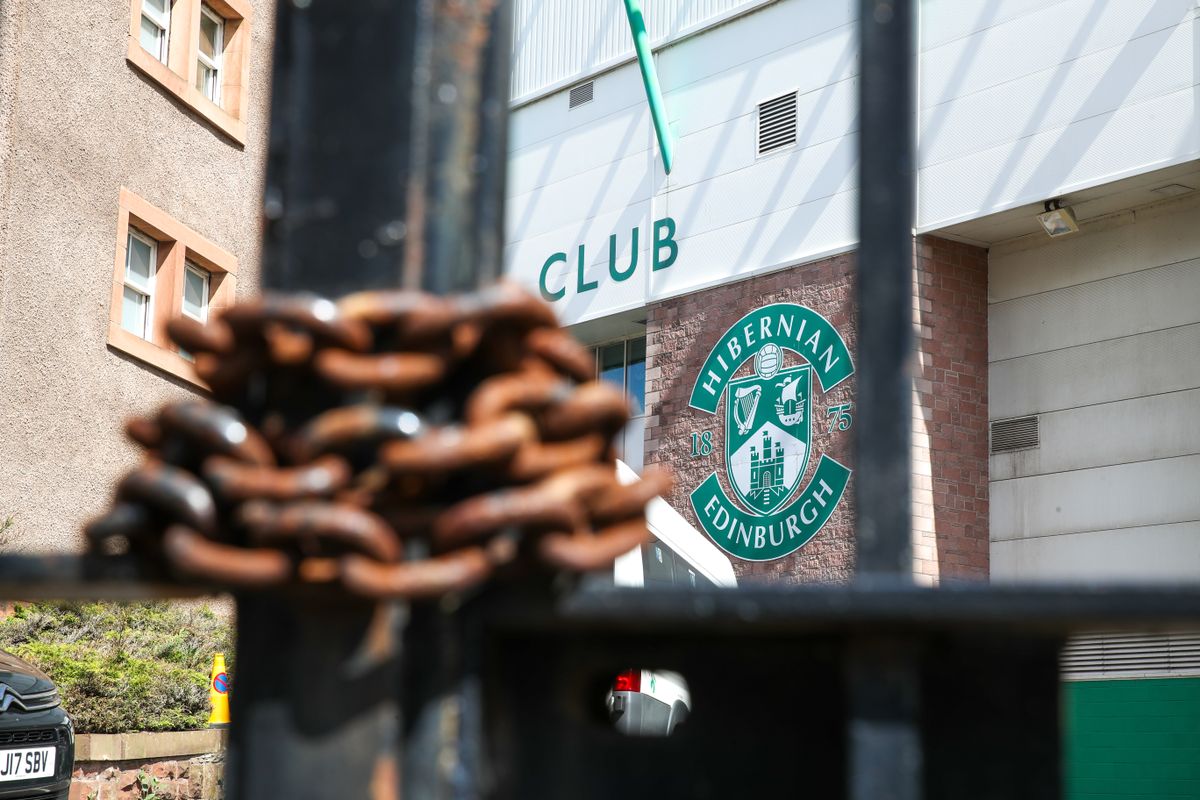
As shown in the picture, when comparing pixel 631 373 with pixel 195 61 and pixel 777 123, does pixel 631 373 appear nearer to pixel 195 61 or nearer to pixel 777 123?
pixel 777 123

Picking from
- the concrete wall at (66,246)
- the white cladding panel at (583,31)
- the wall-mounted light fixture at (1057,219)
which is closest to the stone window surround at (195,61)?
the concrete wall at (66,246)

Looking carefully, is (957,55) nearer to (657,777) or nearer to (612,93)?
(612,93)

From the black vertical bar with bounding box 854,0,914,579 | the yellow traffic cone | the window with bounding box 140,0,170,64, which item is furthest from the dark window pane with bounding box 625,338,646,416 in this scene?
the black vertical bar with bounding box 854,0,914,579

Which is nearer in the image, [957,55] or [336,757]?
[336,757]

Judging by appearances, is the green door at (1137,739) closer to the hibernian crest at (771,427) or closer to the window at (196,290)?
the hibernian crest at (771,427)

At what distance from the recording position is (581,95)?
60.7 ft

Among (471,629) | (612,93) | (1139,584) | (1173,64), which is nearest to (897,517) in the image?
(1139,584)

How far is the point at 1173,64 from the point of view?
507 inches

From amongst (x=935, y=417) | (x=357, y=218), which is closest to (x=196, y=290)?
(x=935, y=417)

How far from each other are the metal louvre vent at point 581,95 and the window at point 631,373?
3.10 meters

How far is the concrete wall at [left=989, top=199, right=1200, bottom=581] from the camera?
44.3 ft

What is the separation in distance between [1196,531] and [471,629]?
44.5 ft

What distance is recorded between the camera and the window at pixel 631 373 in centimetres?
1755

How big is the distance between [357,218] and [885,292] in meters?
0.33
